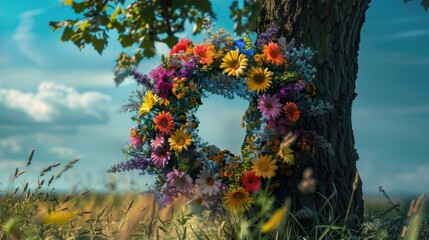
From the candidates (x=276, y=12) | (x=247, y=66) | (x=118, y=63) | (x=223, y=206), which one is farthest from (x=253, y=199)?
(x=118, y=63)

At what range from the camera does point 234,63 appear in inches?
191

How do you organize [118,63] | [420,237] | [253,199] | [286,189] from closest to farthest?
1. [253,199]
2. [286,189]
3. [420,237]
4. [118,63]

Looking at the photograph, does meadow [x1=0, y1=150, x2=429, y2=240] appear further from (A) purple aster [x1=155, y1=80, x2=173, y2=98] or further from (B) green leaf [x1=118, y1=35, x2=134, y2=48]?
(B) green leaf [x1=118, y1=35, x2=134, y2=48]

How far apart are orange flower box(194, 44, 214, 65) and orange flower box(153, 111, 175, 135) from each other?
0.58 m

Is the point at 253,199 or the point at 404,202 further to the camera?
the point at 404,202

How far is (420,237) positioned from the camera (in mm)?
5430

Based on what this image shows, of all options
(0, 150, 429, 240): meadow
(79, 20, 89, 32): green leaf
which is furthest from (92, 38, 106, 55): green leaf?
(0, 150, 429, 240): meadow

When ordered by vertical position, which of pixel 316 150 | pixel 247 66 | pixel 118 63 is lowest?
pixel 316 150

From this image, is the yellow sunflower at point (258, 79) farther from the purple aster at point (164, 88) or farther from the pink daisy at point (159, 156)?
the pink daisy at point (159, 156)

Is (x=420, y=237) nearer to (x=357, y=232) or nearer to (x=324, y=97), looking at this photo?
(x=357, y=232)

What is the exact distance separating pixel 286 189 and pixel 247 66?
1.10 metres

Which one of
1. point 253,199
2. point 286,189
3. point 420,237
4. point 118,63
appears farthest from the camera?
point 118,63

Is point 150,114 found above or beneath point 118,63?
beneath

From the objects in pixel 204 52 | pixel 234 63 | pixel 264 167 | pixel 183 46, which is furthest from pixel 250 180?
pixel 183 46
